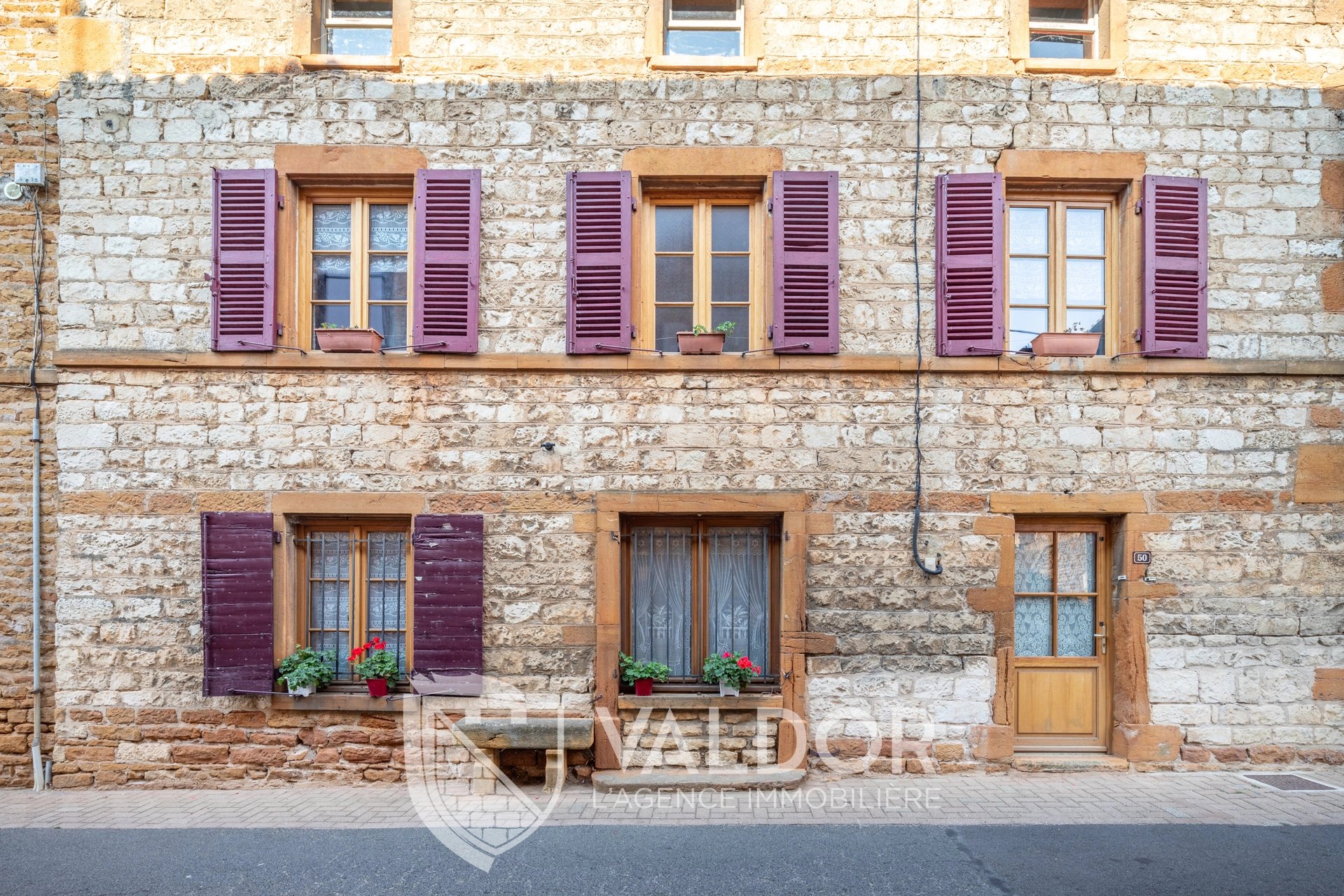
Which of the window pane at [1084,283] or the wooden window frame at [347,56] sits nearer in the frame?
the wooden window frame at [347,56]

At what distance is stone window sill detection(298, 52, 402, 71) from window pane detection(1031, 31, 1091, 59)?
17.5 feet

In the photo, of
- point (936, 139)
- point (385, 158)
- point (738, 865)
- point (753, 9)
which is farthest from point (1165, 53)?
point (738, 865)

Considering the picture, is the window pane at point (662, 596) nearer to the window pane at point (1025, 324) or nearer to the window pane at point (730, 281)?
the window pane at point (730, 281)

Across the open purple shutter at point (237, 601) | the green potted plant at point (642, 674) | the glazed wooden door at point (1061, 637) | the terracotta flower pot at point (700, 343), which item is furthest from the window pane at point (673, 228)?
the open purple shutter at point (237, 601)

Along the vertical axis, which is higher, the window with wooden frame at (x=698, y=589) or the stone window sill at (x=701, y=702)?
the window with wooden frame at (x=698, y=589)

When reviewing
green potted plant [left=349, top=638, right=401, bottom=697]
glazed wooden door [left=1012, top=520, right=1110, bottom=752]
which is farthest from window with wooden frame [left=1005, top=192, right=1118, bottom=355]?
green potted plant [left=349, top=638, right=401, bottom=697]

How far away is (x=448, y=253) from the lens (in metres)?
6.34

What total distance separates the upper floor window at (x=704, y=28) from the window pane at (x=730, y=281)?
174 cm

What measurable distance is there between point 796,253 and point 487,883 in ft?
16.1

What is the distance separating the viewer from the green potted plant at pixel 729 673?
619 centimetres

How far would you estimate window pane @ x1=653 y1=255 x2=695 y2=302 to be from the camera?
21.7ft

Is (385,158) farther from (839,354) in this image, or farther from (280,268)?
(839,354)

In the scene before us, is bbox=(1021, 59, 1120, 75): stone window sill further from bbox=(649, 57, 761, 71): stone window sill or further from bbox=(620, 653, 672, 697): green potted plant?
bbox=(620, 653, 672, 697): green potted plant

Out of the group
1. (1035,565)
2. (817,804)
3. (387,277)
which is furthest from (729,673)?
(387,277)
